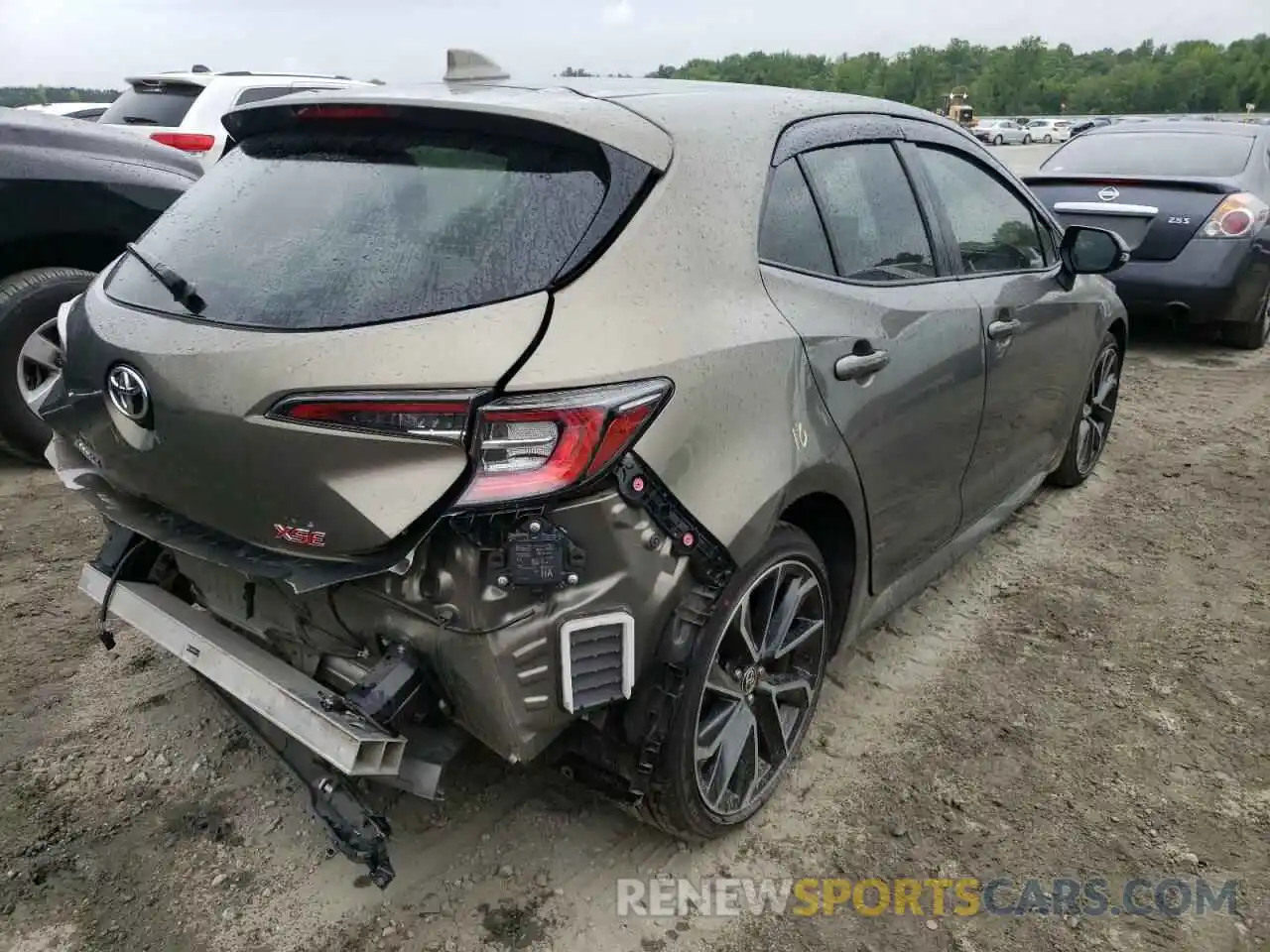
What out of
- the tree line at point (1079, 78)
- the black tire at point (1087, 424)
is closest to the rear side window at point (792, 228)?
the black tire at point (1087, 424)

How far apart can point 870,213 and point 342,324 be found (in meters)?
1.60

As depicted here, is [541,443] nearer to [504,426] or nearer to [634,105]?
[504,426]

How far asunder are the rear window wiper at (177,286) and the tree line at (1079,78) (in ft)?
328

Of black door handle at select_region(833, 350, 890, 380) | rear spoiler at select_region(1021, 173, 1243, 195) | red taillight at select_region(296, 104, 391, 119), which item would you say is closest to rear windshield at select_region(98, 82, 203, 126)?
rear spoiler at select_region(1021, 173, 1243, 195)

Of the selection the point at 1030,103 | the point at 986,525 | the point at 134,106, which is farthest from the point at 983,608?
the point at 1030,103

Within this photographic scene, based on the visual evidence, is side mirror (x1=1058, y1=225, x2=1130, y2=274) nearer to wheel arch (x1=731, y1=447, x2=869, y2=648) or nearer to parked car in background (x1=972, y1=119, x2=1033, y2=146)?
wheel arch (x1=731, y1=447, x2=869, y2=648)

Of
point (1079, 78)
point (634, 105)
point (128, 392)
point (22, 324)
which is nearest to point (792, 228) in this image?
point (634, 105)

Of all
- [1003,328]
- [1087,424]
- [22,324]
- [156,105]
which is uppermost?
[1003,328]

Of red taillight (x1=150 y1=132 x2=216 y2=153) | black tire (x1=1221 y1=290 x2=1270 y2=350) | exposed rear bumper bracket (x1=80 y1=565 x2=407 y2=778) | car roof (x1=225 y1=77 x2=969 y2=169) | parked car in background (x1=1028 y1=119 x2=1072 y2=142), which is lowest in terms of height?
parked car in background (x1=1028 y1=119 x2=1072 y2=142)

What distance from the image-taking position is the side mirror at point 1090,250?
3.79 m

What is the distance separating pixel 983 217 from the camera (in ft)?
11.4

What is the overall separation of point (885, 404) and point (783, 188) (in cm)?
62

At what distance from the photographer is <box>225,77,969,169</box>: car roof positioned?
2111 mm

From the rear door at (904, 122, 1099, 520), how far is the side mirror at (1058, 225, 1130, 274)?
0.24ft
